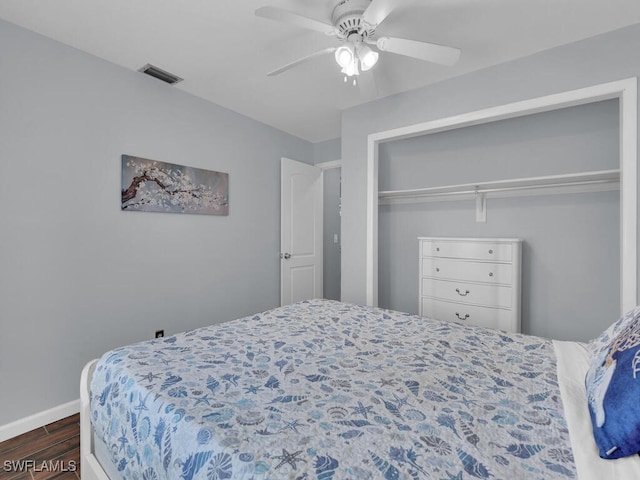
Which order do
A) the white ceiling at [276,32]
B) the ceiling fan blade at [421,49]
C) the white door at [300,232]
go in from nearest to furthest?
the ceiling fan blade at [421,49]
the white ceiling at [276,32]
the white door at [300,232]

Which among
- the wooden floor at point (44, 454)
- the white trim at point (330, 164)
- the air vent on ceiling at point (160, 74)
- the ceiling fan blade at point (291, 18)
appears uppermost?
the air vent on ceiling at point (160, 74)

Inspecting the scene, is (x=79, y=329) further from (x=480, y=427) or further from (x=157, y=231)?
(x=480, y=427)

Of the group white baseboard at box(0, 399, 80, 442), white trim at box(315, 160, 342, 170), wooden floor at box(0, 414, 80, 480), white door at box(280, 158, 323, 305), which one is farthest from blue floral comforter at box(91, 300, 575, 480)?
white trim at box(315, 160, 342, 170)

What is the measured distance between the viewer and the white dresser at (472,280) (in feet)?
8.33

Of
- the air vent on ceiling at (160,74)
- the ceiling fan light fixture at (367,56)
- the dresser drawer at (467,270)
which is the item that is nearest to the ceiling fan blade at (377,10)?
the ceiling fan light fixture at (367,56)

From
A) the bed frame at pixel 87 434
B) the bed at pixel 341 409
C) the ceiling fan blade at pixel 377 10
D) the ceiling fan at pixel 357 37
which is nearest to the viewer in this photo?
the bed at pixel 341 409

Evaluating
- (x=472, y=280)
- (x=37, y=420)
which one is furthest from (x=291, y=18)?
(x=37, y=420)

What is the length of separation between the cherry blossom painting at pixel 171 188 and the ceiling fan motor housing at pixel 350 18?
1.79 meters

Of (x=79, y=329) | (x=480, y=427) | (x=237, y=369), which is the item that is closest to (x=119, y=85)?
(x=79, y=329)

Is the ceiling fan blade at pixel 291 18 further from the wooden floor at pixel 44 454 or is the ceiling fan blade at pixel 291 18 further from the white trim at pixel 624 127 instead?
the wooden floor at pixel 44 454

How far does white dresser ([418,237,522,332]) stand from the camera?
8.33 ft

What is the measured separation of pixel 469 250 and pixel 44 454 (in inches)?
126

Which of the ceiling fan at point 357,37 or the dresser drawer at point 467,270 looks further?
the dresser drawer at point 467,270

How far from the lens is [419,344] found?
4.92ft
